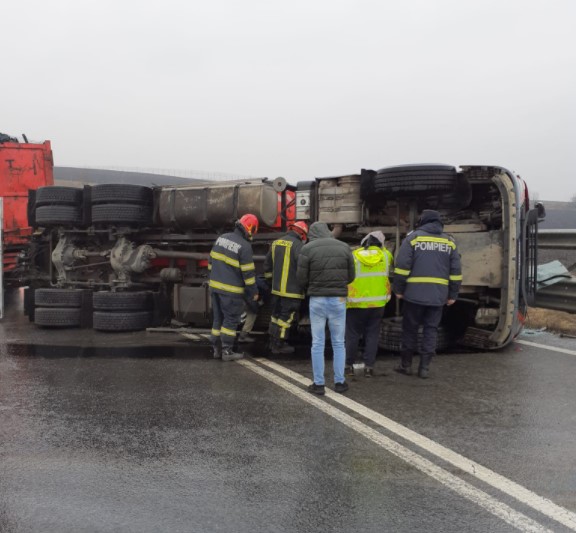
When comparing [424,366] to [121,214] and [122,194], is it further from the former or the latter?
[122,194]

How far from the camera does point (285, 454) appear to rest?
11.4 feet

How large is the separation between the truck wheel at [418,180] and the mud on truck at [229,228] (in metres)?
0.01

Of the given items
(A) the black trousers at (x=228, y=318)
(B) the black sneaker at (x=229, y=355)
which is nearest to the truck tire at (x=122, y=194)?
(A) the black trousers at (x=228, y=318)

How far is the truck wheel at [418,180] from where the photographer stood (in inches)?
247

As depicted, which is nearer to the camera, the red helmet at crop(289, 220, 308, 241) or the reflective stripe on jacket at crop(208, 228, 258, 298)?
the reflective stripe on jacket at crop(208, 228, 258, 298)

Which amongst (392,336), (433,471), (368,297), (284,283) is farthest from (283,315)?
(433,471)

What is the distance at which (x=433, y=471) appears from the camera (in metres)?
3.20

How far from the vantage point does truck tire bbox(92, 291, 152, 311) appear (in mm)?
8133

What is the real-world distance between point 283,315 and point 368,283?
159 centimetres

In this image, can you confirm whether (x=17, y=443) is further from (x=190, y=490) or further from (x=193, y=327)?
(x=193, y=327)

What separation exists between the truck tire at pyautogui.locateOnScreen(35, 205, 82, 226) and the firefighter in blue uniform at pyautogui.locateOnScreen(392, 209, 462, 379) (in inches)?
221

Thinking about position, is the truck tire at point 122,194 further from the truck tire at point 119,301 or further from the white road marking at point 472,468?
the white road marking at point 472,468

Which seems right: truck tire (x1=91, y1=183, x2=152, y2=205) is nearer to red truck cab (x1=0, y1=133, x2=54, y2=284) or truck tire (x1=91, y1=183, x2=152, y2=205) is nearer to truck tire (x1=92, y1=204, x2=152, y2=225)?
truck tire (x1=92, y1=204, x2=152, y2=225)

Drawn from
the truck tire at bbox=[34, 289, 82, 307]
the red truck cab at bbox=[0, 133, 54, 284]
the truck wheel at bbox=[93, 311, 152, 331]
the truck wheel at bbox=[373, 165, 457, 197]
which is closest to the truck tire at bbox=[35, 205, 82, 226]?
the truck tire at bbox=[34, 289, 82, 307]
